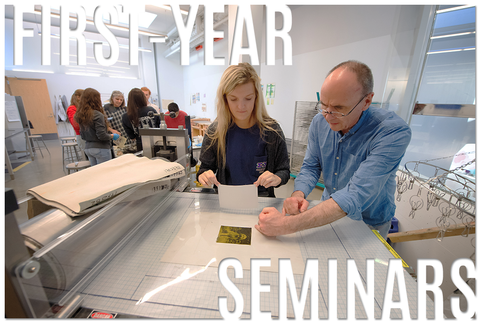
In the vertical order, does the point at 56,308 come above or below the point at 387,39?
below

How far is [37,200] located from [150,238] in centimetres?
44

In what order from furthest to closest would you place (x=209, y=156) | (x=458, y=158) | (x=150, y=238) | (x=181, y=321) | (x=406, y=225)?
(x=406, y=225) → (x=458, y=158) → (x=209, y=156) → (x=150, y=238) → (x=181, y=321)

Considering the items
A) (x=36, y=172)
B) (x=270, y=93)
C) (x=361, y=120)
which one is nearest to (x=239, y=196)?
(x=361, y=120)

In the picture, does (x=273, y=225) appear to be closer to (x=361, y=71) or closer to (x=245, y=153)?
(x=245, y=153)

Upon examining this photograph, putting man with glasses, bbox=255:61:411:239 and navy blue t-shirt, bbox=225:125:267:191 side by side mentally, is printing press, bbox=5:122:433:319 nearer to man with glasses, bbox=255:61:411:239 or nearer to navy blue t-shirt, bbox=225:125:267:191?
man with glasses, bbox=255:61:411:239

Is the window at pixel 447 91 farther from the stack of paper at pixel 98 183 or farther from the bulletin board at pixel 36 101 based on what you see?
the bulletin board at pixel 36 101

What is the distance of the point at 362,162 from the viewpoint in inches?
39.7

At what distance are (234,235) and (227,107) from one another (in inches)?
32.8

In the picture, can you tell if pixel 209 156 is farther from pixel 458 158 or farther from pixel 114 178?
pixel 458 158

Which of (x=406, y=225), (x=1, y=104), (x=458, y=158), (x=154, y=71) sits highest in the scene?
(x=154, y=71)

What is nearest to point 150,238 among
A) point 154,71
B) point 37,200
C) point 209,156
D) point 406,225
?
point 37,200

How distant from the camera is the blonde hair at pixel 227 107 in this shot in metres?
1.23

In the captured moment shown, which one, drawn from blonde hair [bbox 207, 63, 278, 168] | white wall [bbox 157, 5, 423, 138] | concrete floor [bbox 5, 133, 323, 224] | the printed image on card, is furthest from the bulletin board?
the printed image on card

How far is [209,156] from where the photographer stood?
145cm
